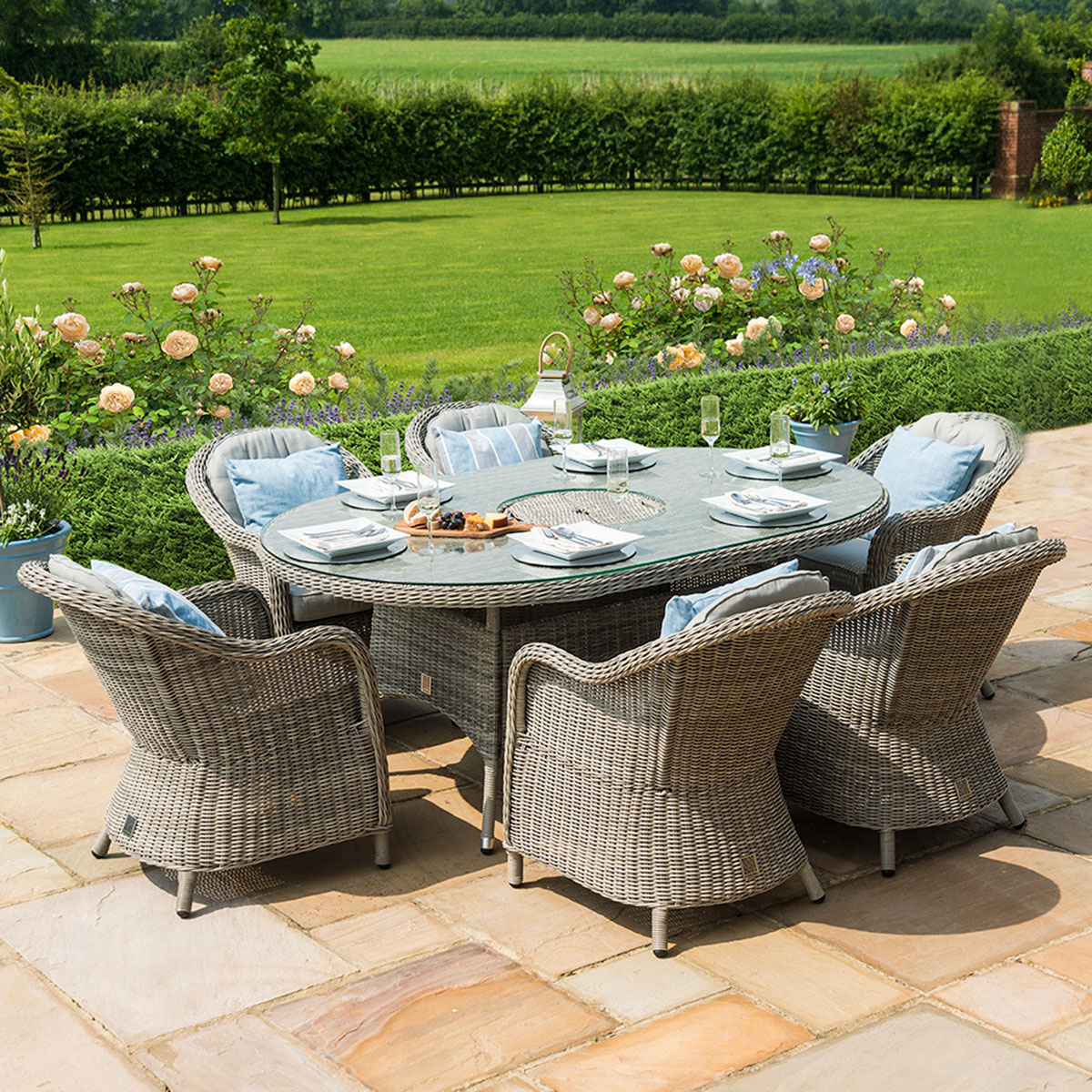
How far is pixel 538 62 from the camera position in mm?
29125

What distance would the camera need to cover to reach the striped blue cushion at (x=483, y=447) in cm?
486

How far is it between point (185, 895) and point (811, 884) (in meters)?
1.50

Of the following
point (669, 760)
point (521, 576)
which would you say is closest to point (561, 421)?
point (521, 576)

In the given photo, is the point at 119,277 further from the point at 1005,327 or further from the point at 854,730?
the point at 854,730

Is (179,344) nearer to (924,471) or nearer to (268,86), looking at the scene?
(924,471)

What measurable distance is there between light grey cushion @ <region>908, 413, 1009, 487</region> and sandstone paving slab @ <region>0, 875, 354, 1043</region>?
2756 millimetres

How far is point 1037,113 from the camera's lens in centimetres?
1338

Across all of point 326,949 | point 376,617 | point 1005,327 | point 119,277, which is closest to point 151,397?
point 376,617

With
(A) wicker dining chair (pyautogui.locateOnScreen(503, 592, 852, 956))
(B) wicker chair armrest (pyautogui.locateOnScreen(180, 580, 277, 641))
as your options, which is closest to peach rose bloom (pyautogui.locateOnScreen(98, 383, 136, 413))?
(B) wicker chair armrest (pyautogui.locateOnScreen(180, 580, 277, 641))

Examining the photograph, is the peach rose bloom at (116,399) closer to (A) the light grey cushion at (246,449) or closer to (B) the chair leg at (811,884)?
(A) the light grey cushion at (246,449)

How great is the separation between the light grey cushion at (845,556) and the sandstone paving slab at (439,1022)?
206cm

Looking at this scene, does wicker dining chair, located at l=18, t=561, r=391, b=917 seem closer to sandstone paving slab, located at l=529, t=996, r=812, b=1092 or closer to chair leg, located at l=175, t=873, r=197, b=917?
chair leg, located at l=175, t=873, r=197, b=917

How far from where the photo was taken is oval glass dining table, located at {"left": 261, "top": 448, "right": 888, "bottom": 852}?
3361 mm

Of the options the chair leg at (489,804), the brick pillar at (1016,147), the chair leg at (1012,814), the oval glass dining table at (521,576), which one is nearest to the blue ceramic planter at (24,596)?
the oval glass dining table at (521,576)
